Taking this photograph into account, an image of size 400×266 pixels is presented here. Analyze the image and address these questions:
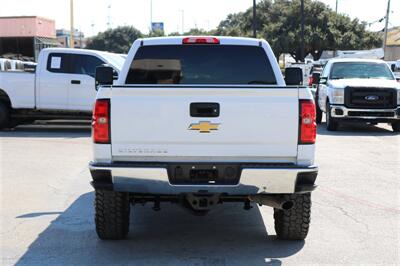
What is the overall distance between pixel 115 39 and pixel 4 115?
3862 inches

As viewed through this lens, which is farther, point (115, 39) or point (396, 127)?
point (115, 39)

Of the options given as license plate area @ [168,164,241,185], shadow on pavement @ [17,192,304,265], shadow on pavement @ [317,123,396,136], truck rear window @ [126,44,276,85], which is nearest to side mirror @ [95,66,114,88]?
truck rear window @ [126,44,276,85]

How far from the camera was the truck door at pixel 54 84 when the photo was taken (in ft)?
47.6

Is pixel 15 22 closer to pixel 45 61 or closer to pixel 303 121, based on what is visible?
pixel 45 61

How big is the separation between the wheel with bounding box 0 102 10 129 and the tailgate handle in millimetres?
10744

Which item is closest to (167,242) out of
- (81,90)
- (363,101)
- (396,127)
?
(81,90)

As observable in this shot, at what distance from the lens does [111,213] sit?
5.48 meters

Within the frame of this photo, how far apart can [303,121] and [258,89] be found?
47 cm

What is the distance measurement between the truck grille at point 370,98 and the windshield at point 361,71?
3.54 ft

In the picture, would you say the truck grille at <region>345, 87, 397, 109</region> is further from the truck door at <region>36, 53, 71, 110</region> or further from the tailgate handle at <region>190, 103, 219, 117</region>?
the tailgate handle at <region>190, 103, 219, 117</region>

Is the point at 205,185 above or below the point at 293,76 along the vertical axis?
below

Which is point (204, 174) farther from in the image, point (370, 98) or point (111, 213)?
point (370, 98)

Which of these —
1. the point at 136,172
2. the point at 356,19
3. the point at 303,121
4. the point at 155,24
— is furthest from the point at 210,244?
the point at 155,24

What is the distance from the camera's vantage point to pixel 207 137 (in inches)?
199
